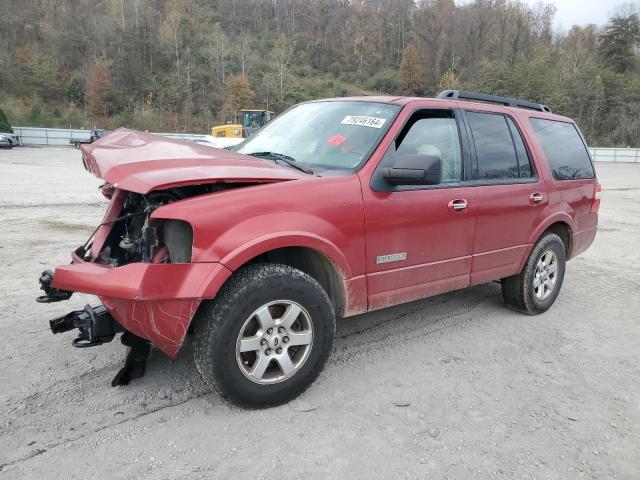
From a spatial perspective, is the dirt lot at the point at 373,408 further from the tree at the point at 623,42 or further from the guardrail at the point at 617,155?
the tree at the point at 623,42

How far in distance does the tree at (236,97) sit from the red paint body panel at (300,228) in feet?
181

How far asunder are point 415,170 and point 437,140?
87 cm

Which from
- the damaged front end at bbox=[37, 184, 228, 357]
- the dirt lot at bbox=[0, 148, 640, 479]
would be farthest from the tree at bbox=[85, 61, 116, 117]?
the damaged front end at bbox=[37, 184, 228, 357]

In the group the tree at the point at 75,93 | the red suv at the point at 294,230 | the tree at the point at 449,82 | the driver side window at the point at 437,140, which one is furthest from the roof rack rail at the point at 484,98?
the tree at the point at 449,82

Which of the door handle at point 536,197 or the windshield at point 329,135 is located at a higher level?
the windshield at point 329,135

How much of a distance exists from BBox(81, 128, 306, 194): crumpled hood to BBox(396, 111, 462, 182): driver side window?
0.94 metres

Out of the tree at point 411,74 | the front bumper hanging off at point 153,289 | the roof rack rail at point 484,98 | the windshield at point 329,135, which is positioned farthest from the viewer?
the tree at point 411,74

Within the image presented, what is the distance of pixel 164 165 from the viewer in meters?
2.80

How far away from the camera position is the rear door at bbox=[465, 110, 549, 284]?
4.11 m

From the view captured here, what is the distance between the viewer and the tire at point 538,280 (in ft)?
15.5

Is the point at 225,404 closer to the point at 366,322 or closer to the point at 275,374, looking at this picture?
the point at 275,374

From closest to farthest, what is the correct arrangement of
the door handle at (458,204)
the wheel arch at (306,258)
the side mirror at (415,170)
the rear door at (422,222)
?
the wheel arch at (306,258)
the side mirror at (415,170)
the rear door at (422,222)
the door handle at (458,204)

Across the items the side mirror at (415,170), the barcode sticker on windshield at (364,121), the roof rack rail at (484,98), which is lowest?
the side mirror at (415,170)

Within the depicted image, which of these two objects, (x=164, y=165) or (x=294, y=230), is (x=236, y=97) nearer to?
(x=164, y=165)
